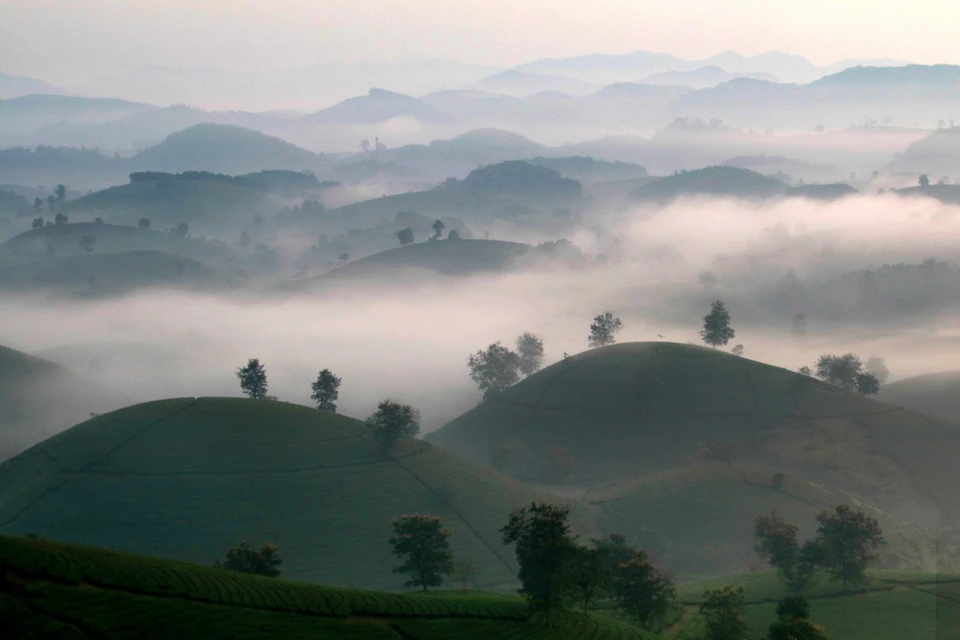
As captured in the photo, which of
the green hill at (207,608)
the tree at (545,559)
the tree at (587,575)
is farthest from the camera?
the tree at (587,575)

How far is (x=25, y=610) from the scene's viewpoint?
6338 centimetres

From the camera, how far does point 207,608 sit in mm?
72562

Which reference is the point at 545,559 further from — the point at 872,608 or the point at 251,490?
the point at 251,490

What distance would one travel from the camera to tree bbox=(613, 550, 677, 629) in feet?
328

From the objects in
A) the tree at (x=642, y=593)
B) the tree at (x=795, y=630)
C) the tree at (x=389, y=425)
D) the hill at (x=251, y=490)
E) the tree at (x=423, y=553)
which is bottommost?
the tree at (x=795, y=630)

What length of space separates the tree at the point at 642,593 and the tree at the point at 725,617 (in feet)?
17.7

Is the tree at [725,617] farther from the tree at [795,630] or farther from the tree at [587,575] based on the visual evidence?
the tree at [587,575]

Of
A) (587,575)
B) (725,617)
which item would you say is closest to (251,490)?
(587,575)

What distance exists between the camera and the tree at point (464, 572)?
124m

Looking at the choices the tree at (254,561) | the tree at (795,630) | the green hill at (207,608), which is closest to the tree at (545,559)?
the green hill at (207,608)

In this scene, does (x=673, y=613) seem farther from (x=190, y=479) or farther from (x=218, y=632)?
(x=190, y=479)

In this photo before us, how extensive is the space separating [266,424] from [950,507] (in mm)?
121517

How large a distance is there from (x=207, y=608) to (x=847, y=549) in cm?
8000


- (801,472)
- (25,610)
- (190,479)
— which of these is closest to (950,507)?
(801,472)
